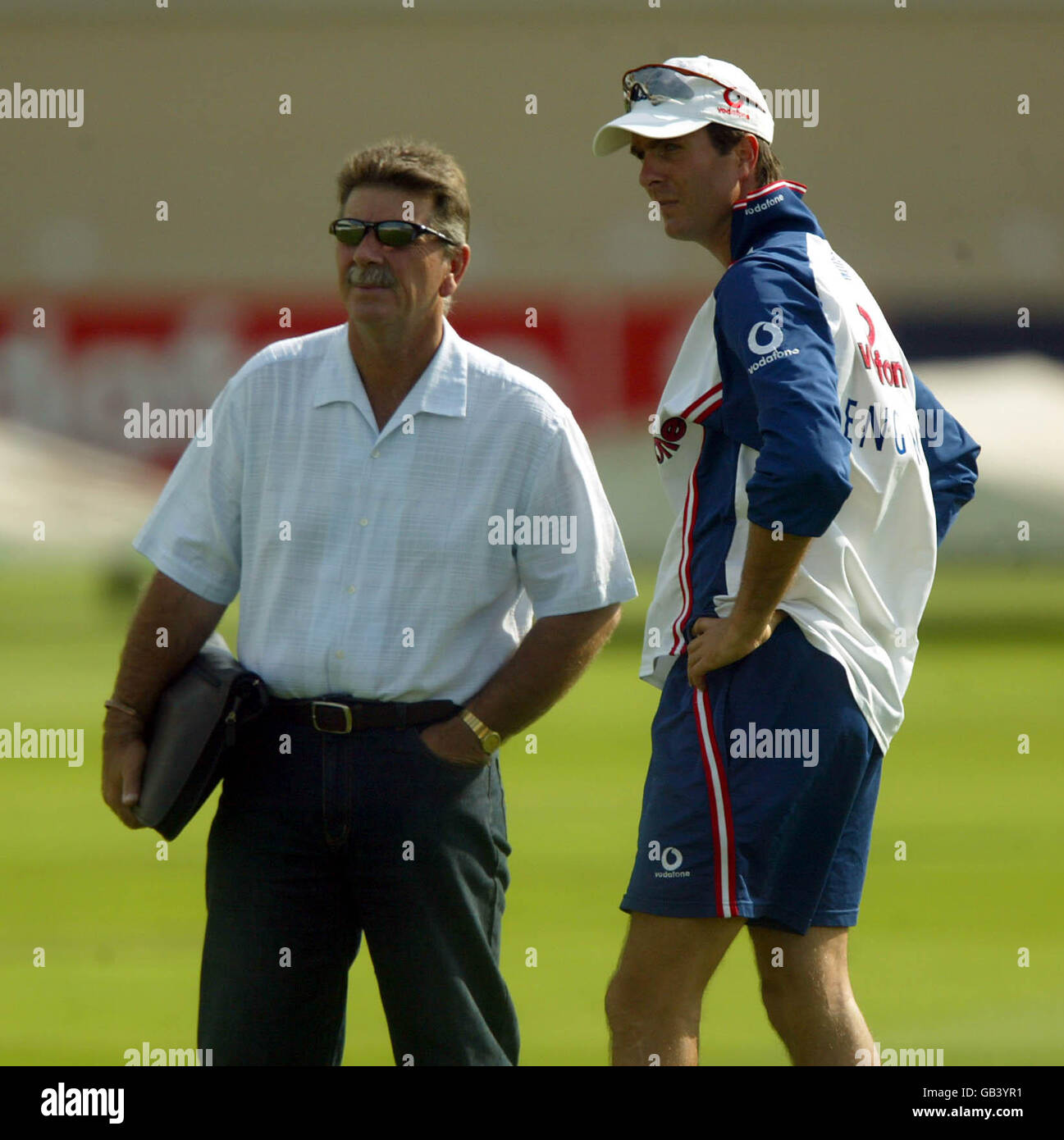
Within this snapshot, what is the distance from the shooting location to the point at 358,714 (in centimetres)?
290

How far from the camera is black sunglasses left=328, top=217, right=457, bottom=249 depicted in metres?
2.98

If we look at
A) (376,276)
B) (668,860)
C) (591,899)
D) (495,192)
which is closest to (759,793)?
(668,860)

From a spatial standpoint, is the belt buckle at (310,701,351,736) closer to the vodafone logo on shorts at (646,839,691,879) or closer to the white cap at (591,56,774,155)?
the vodafone logo on shorts at (646,839,691,879)

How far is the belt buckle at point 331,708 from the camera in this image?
9.48 ft

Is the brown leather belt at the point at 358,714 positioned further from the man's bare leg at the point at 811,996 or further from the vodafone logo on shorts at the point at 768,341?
the vodafone logo on shorts at the point at 768,341

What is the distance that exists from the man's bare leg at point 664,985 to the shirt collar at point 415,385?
39.3 inches

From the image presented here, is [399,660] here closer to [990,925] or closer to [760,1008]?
[760,1008]

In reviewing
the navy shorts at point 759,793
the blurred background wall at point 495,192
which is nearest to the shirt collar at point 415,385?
the navy shorts at point 759,793

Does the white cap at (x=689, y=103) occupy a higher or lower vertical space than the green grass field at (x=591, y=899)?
higher

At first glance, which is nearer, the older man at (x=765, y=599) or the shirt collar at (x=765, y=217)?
the older man at (x=765, y=599)

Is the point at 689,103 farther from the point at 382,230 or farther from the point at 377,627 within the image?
the point at 377,627

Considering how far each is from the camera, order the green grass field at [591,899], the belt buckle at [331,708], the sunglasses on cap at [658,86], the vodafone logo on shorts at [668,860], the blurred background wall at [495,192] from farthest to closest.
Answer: the blurred background wall at [495,192] → the green grass field at [591,899] → the sunglasses on cap at [658,86] → the belt buckle at [331,708] → the vodafone logo on shorts at [668,860]

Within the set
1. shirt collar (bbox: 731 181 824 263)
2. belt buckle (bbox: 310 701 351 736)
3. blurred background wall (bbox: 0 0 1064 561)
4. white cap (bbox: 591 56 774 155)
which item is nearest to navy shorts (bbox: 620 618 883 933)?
belt buckle (bbox: 310 701 351 736)

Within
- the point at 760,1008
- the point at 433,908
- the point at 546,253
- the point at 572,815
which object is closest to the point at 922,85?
the point at 546,253
